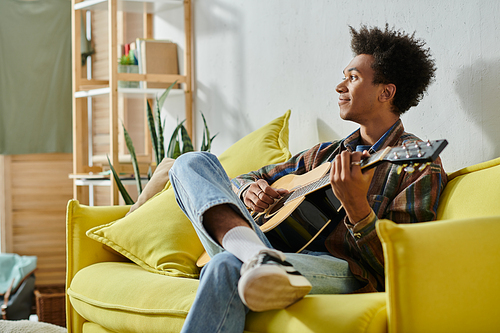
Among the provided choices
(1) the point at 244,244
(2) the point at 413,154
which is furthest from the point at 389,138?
(1) the point at 244,244

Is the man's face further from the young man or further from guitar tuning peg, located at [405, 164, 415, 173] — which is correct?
guitar tuning peg, located at [405, 164, 415, 173]

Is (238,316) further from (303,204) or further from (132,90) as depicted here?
(132,90)

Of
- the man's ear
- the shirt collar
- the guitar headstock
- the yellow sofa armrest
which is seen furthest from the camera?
the yellow sofa armrest

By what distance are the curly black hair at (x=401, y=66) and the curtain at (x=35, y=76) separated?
281 cm

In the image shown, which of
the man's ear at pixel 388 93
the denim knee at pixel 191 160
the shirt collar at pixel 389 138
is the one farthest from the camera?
the man's ear at pixel 388 93

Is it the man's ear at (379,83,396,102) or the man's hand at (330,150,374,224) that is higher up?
the man's ear at (379,83,396,102)

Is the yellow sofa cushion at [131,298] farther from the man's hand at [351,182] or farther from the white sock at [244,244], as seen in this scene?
the man's hand at [351,182]

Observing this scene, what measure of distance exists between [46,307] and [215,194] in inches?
90.6

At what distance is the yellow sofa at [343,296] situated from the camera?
877mm

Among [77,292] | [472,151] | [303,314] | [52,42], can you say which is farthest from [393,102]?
[52,42]

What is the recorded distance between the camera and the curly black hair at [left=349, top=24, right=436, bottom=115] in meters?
1.58

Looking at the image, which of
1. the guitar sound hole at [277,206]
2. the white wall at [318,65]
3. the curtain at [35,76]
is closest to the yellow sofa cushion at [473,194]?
the white wall at [318,65]

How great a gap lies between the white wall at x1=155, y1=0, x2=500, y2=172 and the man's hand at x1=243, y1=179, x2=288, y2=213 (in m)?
0.57

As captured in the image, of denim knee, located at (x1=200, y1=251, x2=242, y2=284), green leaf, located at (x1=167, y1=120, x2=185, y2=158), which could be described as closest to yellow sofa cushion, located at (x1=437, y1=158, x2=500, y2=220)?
denim knee, located at (x1=200, y1=251, x2=242, y2=284)
